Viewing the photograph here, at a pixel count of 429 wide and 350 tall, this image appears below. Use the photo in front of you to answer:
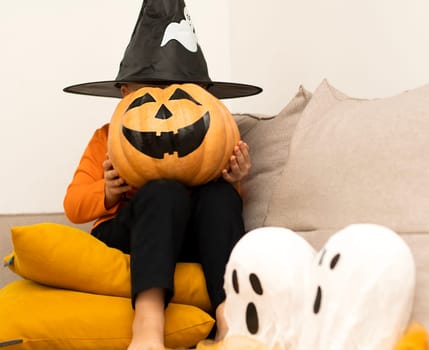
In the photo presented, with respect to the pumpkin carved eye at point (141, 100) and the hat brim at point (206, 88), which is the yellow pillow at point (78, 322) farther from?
the hat brim at point (206, 88)

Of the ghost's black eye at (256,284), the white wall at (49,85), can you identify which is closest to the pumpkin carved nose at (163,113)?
the ghost's black eye at (256,284)

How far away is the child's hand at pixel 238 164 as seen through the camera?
1.30 m

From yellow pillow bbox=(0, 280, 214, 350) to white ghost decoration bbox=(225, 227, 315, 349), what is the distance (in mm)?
283

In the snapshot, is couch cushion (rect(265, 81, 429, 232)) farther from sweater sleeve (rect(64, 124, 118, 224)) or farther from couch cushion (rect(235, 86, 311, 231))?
sweater sleeve (rect(64, 124, 118, 224))

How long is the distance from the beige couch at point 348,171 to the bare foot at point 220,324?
0.20 m

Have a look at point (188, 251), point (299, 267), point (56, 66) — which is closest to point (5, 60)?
point (56, 66)

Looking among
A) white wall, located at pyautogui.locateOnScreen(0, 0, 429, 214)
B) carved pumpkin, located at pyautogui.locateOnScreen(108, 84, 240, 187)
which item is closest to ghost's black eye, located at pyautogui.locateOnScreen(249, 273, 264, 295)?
carved pumpkin, located at pyautogui.locateOnScreen(108, 84, 240, 187)

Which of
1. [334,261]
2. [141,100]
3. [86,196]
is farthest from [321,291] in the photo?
[86,196]

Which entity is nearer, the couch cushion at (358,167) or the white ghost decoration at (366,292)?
the white ghost decoration at (366,292)

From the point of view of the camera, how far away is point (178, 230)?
3.85 ft

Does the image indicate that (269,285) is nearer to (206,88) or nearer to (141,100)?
(141,100)

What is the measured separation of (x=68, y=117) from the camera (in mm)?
2014

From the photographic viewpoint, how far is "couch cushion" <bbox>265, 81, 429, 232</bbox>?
1.01 metres

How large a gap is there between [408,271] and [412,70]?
873 mm
